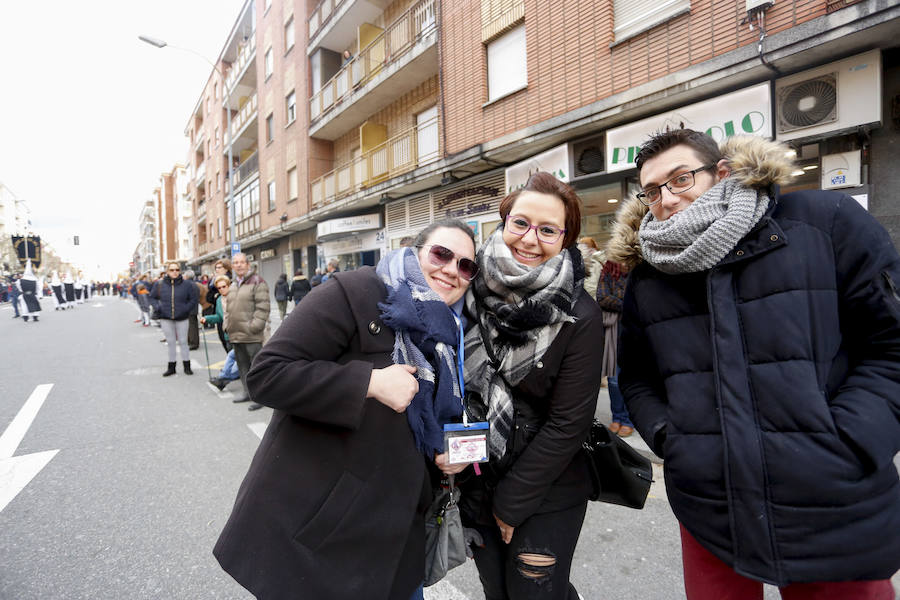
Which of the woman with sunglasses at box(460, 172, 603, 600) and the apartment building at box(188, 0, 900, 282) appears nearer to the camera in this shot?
the woman with sunglasses at box(460, 172, 603, 600)

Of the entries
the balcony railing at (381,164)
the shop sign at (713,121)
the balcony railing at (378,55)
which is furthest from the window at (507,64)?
the balcony railing at (378,55)

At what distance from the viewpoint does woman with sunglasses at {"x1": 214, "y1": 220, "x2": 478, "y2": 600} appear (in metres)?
1.33

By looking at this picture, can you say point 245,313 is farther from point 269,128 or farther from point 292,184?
point 269,128

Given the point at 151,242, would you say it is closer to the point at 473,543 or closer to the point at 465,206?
the point at 465,206

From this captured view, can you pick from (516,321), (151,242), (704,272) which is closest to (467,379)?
(516,321)

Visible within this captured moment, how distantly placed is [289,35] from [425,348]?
23046mm

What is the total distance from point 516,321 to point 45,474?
15.2ft

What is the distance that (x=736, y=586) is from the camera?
1409 mm

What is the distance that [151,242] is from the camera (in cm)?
8788

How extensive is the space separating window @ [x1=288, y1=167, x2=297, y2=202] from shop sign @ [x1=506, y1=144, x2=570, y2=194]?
A: 12.6 meters

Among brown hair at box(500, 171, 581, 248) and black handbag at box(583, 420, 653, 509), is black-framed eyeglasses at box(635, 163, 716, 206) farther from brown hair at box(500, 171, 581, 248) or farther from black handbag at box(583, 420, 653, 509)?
black handbag at box(583, 420, 653, 509)

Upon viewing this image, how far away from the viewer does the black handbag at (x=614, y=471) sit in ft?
5.67

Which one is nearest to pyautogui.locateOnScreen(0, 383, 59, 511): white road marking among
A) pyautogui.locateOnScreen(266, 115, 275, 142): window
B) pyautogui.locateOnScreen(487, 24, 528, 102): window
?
pyautogui.locateOnScreen(487, 24, 528, 102): window

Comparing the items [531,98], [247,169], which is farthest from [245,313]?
[247,169]
